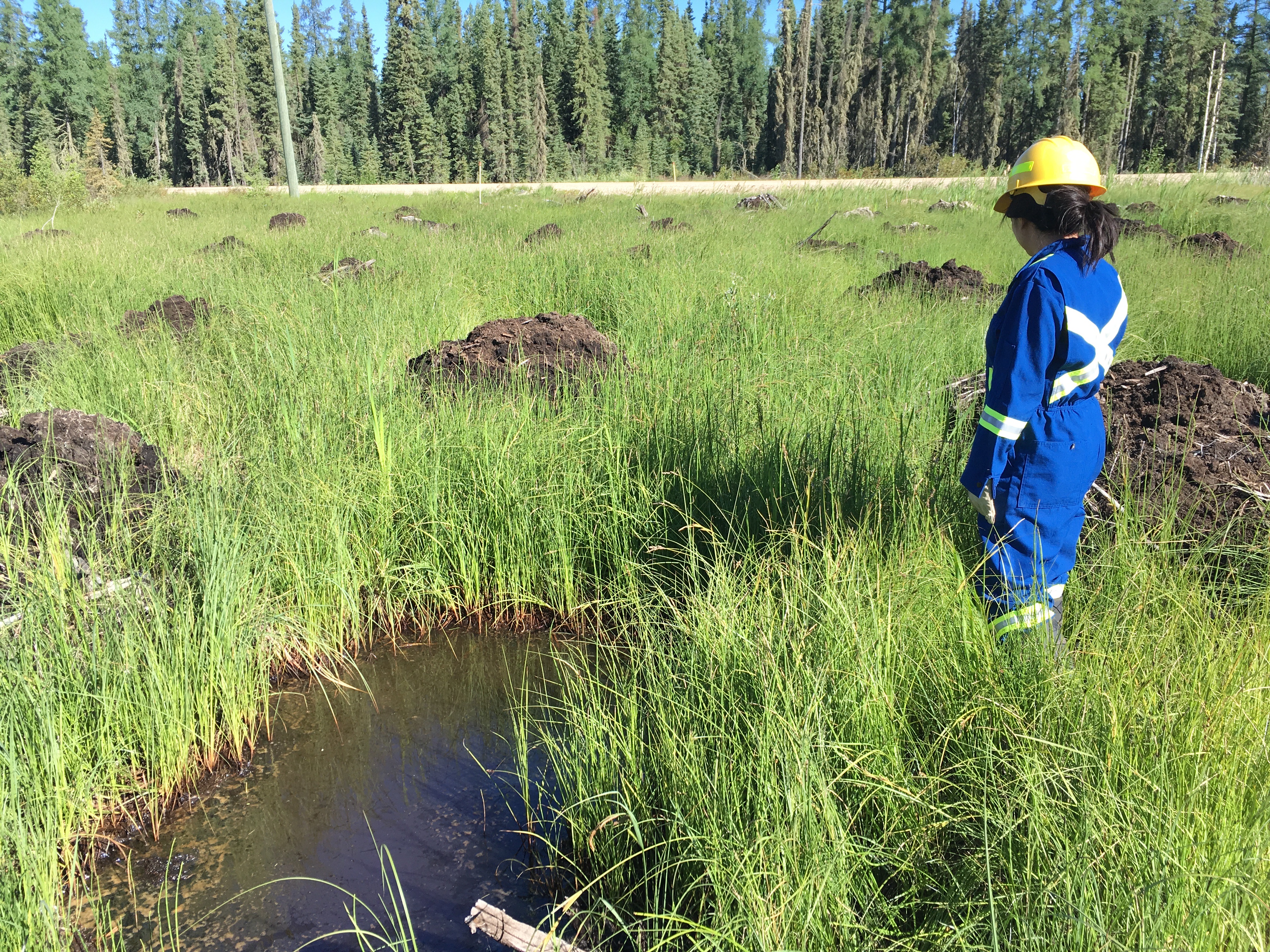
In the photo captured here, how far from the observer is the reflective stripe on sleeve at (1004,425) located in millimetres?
2416

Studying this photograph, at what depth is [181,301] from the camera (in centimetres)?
703

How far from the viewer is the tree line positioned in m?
51.5

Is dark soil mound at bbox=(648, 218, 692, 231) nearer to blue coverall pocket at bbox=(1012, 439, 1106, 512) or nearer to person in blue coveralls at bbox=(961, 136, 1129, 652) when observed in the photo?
person in blue coveralls at bbox=(961, 136, 1129, 652)

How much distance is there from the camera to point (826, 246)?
11477 millimetres

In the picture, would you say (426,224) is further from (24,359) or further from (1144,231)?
(1144,231)

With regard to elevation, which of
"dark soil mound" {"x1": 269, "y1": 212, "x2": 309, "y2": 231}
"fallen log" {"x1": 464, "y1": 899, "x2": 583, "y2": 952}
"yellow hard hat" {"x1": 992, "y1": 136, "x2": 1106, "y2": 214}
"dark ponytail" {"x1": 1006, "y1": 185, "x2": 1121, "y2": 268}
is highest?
"dark soil mound" {"x1": 269, "y1": 212, "x2": 309, "y2": 231}

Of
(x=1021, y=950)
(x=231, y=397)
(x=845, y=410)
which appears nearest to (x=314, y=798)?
(x=1021, y=950)

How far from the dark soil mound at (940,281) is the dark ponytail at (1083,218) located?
228 inches

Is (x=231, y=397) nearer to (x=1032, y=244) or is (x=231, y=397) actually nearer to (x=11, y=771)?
(x=11, y=771)

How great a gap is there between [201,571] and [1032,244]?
345 centimetres

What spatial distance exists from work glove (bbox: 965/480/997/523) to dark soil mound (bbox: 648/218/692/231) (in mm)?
10493

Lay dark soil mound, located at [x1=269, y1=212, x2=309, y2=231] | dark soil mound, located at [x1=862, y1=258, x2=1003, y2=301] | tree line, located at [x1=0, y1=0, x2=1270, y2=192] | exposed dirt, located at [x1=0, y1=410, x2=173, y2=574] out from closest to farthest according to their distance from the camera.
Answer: exposed dirt, located at [x1=0, y1=410, x2=173, y2=574] < dark soil mound, located at [x1=862, y1=258, x2=1003, y2=301] < dark soil mound, located at [x1=269, y1=212, x2=309, y2=231] < tree line, located at [x1=0, y1=0, x2=1270, y2=192]

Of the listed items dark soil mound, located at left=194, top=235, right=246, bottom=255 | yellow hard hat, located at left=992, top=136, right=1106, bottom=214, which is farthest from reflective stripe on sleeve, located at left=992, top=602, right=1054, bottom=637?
dark soil mound, located at left=194, top=235, right=246, bottom=255

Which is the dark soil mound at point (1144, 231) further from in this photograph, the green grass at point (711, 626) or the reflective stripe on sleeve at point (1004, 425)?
the reflective stripe on sleeve at point (1004, 425)
